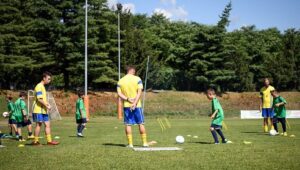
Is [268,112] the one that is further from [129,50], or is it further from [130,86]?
[129,50]

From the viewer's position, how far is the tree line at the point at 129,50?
195ft

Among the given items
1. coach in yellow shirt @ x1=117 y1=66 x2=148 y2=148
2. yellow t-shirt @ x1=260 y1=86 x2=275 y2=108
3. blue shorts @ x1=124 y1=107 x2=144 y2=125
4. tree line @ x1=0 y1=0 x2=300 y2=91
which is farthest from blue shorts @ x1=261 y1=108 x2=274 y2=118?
tree line @ x1=0 y1=0 x2=300 y2=91

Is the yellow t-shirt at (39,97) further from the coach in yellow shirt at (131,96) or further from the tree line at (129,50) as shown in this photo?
the tree line at (129,50)

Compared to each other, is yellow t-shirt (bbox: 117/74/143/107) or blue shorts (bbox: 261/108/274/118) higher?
yellow t-shirt (bbox: 117/74/143/107)

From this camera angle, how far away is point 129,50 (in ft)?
226

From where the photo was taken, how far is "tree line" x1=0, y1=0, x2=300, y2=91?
195 ft

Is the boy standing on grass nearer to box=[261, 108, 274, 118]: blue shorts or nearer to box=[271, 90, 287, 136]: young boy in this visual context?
box=[271, 90, 287, 136]: young boy

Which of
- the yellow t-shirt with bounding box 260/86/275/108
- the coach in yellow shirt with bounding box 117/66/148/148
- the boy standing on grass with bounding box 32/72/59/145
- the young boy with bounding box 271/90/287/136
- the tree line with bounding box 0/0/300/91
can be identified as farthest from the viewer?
the tree line with bounding box 0/0/300/91

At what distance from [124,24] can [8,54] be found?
65.4 feet

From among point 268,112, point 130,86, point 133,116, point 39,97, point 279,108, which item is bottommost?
point 268,112

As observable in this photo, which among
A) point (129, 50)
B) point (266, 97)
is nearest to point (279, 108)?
point (266, 97)

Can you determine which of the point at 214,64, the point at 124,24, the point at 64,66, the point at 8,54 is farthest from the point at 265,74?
the point at 8,54

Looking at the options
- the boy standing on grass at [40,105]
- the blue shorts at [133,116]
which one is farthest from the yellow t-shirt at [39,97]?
the blue shorts at [133,116]

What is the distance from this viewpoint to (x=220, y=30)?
73188 mm
